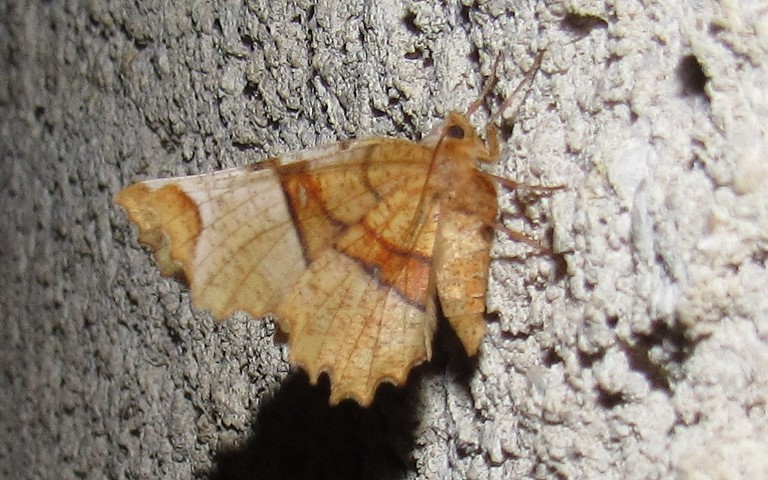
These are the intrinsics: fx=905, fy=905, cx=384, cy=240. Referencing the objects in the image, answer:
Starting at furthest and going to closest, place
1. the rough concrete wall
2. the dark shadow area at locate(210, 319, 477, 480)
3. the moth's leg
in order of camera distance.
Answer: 1. the dark shadow area at locate(210, 319, 477, 480)
2. the moth's leg
3. the rough concrete wall

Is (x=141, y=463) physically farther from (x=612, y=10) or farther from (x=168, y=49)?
(x=612, y=10)

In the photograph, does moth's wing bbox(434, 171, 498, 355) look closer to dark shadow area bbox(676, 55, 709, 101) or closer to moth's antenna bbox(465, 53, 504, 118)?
moth's antenna bbox(465, 53, 504, 118)

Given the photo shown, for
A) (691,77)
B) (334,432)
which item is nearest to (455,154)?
(691,77)

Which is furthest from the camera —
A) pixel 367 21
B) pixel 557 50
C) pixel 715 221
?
pixel 367 21

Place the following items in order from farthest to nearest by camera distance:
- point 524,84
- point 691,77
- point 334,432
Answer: point 334,432 < point 524,84 < point 691,77

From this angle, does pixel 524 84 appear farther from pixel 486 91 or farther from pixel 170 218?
pixel 170 218

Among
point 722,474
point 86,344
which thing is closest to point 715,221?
point 722,474

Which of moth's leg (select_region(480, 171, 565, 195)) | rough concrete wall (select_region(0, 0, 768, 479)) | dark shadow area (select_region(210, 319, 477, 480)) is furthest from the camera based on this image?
dark shadow area (select_region(210, 319, 477, 480))

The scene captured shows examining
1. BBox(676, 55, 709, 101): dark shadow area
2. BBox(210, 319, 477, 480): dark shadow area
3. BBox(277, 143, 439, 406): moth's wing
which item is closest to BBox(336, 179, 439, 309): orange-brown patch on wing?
BBox(277, 143, 439, 406): moth's wing
